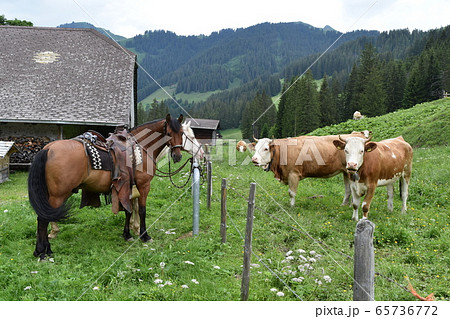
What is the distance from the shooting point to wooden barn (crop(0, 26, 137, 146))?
59.4 feet

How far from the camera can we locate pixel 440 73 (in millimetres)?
56031

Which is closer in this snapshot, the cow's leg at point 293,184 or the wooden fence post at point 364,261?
the wooden fence post at point 364,261

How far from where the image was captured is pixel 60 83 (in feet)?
65.6

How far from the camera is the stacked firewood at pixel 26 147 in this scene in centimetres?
1800

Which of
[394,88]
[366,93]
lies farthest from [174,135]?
[394,88]

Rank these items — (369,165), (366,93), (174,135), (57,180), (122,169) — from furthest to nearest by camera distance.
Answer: (366,93) < (174,135) < (369,165) < (122,169) < (57,180)

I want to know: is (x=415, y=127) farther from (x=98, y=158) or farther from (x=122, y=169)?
(x=98, y=158)

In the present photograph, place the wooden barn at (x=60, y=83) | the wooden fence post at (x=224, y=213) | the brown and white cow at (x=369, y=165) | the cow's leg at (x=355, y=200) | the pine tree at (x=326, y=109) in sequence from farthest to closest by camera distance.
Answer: the pine tree at (x=326, y=109) < the wooden barn at (x=60, y=83) < the cow's leg at (x=355, y=200) < the brown and white cow at (x=369, y=165) < the wooden fence post at (x=224, y=213)

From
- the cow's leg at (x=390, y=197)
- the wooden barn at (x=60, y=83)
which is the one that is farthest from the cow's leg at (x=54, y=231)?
the wooden barn at (x=60, y=83)

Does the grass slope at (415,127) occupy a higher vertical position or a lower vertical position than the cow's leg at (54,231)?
higher

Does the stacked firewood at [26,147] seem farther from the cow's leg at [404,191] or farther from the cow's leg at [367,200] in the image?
the cow's leg at [404,191]

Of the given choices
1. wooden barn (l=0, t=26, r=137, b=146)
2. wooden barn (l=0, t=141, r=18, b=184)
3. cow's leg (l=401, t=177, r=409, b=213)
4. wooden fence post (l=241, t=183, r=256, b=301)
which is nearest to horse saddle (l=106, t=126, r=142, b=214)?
wooden fence post (l=241, t=183, r=256, b=301)

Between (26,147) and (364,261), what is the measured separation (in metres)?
19.9

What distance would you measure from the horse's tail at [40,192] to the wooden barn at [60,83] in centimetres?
1265
